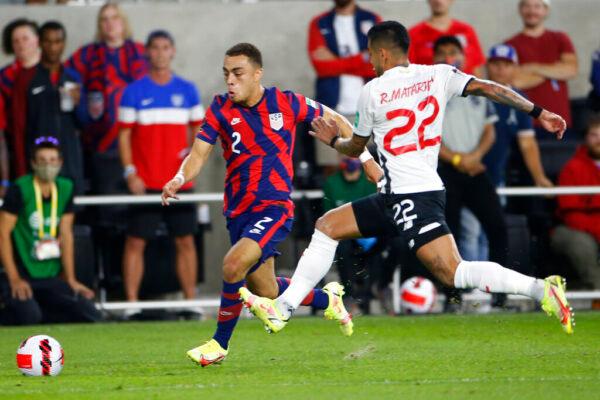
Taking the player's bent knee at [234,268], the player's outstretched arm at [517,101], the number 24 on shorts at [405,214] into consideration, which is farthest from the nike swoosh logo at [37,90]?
the player's outstretched arm at [517,101]

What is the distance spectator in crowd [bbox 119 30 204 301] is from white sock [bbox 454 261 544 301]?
5.62 meters

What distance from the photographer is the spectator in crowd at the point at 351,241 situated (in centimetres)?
1403

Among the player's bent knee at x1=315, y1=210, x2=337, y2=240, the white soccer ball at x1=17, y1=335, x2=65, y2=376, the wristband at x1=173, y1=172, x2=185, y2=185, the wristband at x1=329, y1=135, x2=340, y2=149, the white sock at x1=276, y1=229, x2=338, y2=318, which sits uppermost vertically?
the wristband at x1=329, y1=135, x2=340, y2=149

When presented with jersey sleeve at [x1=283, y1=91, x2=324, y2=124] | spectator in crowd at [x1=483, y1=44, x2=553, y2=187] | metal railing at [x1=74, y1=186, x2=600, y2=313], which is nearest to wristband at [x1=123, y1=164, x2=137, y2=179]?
metal railing at [x1=74, y1=186, x2=600, y2=313]

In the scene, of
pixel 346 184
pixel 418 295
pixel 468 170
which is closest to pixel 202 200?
pixel 346 184

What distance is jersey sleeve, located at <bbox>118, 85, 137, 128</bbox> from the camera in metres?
14.2

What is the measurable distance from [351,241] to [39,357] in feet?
18.4

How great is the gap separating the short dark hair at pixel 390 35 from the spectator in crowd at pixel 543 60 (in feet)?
19.2

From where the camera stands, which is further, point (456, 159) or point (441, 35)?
point (441, 35)

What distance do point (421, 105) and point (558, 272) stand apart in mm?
5673

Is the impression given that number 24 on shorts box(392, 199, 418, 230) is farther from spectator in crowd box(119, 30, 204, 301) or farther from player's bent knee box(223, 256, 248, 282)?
spectator in crowd box(119, 30, 204, 301)

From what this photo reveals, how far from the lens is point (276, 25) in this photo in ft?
55.1

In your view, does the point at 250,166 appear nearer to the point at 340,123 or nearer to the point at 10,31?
the point at 340,123

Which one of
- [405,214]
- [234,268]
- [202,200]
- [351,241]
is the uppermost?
[405,214]
